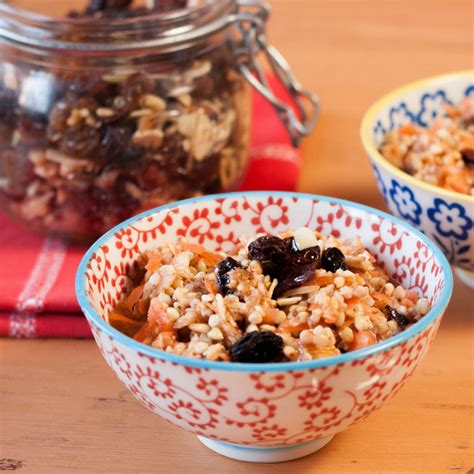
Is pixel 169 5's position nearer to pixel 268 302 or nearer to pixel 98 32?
pixel 98 32

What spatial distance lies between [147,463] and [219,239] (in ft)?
1.24

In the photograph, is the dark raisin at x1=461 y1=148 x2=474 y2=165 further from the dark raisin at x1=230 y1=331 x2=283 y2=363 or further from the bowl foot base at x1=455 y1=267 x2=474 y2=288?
the dark raisin at x1=230 y1=331 x2=283 y2=363

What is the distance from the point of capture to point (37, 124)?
5.00 feet

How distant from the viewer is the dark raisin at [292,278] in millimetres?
1120

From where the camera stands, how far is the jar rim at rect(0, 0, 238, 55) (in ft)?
4.85

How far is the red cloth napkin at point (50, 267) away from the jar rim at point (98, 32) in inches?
15.0

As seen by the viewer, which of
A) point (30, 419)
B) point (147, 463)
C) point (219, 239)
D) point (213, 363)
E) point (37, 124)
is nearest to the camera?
point (213, 363)

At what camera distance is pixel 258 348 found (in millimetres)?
991

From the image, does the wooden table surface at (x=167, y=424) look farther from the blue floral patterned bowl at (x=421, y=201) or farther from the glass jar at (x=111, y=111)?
the glass jar at (x=111, y=111)

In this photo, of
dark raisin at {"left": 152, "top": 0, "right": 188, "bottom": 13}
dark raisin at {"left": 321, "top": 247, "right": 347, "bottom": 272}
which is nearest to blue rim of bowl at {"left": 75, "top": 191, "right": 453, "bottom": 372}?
dark raisin at {"left": 321, "top": 247, "right": 347, "bottom": 272}

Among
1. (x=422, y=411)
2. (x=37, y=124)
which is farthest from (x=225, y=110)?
(x=422, y=411)

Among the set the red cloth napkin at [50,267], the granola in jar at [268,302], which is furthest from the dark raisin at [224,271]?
the red cloth napkin at [50,267]

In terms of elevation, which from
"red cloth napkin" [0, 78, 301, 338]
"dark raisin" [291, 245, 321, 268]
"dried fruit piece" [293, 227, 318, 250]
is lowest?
"red cloth napkin" [0, 78, 301, 338]

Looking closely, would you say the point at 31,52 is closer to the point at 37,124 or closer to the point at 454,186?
the point at 37,124
